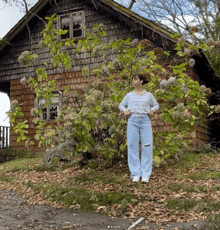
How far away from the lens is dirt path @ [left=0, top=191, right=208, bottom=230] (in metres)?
5.28

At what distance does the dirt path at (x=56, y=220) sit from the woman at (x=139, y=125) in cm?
137

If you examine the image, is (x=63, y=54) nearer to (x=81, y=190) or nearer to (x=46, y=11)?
(x=81, y=190)

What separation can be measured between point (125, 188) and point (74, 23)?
1017 cm

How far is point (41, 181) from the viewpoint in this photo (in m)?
8.62

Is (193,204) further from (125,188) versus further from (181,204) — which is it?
(125,188)

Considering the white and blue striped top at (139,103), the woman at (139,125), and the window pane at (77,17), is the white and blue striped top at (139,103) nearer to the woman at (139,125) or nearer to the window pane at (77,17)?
the woman at (139,125)

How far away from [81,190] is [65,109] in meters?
2.71

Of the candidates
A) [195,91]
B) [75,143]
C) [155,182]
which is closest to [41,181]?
[75,143]

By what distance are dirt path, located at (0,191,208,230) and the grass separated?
286mm

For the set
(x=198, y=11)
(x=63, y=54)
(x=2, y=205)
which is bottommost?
(x=2, y=205)

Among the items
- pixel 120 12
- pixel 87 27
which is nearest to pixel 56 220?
pixel 120 12

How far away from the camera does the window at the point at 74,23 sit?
15.1 m

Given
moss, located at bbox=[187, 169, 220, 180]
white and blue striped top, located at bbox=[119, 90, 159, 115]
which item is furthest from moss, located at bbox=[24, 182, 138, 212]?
moss, located at bbox=[187, 169, 220, 180]

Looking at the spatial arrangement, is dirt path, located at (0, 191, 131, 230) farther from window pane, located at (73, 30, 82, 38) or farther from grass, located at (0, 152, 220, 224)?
window pane, located at (73, 30, 82, 38)
